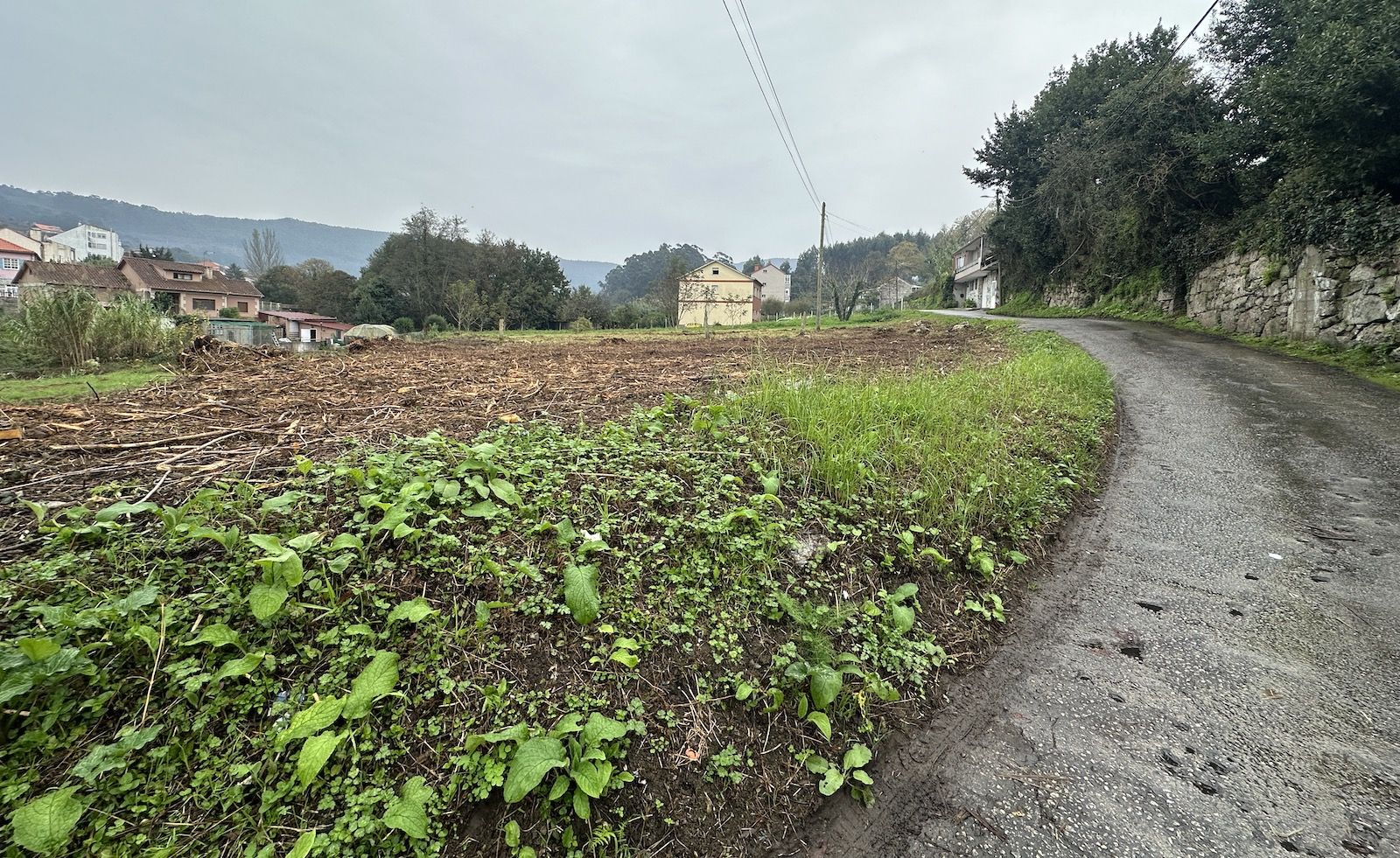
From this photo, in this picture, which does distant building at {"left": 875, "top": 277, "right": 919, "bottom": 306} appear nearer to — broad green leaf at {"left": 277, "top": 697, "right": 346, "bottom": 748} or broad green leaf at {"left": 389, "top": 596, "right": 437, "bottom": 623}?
broad green leaf at {"left": 389, "top": 596, "right": 437, "bottom": 623}

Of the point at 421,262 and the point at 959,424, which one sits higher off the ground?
the point at 421,262

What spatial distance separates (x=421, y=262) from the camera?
42625 millimetres

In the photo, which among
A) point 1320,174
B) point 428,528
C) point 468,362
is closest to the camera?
point 428,528

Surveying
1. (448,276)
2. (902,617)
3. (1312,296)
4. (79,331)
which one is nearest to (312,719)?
(902,617)

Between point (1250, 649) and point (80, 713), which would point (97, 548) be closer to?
point (80, 713)

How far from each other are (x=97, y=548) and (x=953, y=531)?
3.64 m

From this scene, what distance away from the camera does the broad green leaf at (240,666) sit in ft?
4.63

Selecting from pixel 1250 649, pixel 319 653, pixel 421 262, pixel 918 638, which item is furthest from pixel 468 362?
pixel 421 262

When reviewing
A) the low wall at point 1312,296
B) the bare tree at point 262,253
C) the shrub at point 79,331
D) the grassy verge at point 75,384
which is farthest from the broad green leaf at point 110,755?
the bare tree at point 262,253

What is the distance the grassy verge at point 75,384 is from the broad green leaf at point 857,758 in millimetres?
5188

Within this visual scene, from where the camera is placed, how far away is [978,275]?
122ft

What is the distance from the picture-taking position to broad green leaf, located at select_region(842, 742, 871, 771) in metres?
1.68

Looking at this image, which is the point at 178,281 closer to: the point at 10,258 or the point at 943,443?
the point at 10,258

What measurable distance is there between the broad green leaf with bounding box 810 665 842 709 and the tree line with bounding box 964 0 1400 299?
12.2 metres
